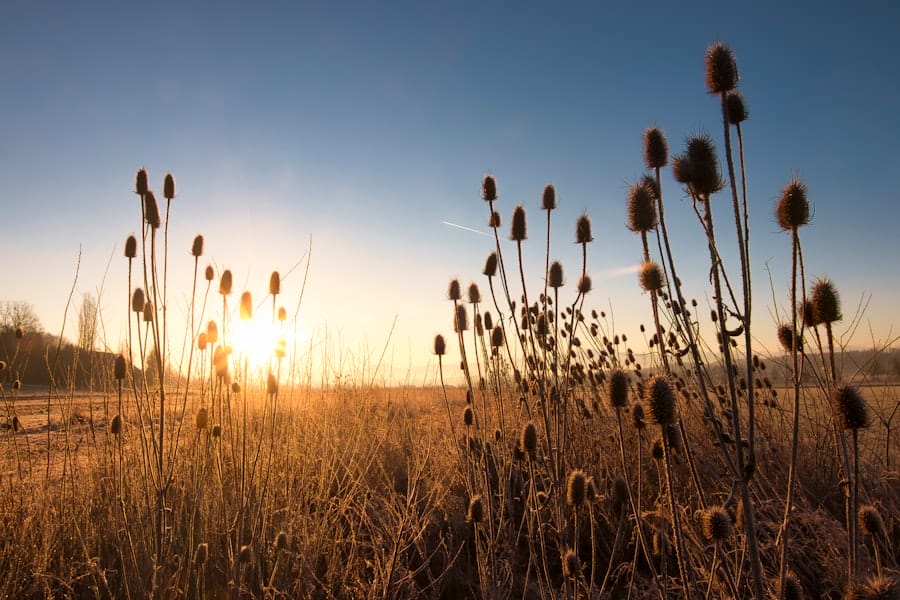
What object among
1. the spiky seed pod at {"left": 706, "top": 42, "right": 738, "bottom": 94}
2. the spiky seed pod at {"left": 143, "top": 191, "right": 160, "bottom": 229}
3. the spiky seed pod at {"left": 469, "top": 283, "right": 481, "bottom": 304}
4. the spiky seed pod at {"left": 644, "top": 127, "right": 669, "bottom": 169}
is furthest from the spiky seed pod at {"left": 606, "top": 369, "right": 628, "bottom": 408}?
the spiky seed pod at {"left": 143, "top": 191, "right": 160, "bottom": 229}

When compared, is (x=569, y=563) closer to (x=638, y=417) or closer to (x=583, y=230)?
(x=638, y=417)

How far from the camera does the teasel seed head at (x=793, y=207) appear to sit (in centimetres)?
187

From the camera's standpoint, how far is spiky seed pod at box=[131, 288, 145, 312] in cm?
321

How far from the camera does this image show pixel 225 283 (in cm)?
346

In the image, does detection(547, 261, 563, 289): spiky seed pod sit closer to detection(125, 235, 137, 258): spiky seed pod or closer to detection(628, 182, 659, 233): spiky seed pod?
detection(628, 182, 659, 233): spiky seed pod

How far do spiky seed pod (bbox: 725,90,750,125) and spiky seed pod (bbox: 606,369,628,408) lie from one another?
1.03 metres

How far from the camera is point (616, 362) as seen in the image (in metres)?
5.41

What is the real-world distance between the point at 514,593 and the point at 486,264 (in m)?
2.19

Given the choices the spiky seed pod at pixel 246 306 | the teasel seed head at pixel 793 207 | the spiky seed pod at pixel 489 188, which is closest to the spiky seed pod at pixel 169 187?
the spiky seed pod at pixel 246 306

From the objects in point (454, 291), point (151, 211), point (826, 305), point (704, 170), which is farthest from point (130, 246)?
point (826, 305)

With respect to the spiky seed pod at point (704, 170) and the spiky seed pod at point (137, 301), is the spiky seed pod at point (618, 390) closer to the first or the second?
the spiky seed pod at point (704, 170)

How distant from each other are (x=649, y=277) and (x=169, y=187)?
8.36ft

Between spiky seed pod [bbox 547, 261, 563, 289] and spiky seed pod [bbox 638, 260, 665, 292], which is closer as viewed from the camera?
spiky seed pod [bbox 638, 260, 665, 292]

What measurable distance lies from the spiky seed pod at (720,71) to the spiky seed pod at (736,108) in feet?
0.22
